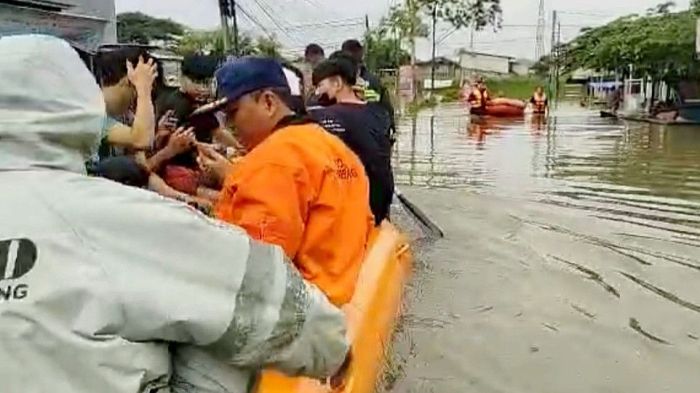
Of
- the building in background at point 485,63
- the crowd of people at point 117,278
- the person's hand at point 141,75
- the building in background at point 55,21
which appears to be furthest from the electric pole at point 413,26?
the crowd of people at point 117,278

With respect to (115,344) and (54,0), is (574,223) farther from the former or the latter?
(115,344)

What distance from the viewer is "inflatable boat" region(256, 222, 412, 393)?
3671 millimetres

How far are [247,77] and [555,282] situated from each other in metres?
5.74

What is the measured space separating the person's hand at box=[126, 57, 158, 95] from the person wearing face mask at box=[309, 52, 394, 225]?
0.94 metres

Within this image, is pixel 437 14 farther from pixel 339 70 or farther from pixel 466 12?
pixel 339 70

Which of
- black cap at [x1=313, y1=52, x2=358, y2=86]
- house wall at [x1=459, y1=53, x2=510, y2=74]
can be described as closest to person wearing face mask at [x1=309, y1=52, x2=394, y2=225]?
black cap at [x1=313, y1=52, x2=358, y2=86]

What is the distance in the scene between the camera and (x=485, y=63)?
8806 cm

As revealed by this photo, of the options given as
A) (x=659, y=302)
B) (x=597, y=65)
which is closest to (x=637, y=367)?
(x=659, y=302)

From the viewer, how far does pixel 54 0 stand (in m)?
9.45

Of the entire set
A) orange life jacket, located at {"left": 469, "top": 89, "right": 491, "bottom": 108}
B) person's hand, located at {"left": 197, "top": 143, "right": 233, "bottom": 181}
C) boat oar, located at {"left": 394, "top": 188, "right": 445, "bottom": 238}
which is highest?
person's hand, located at {"left": 197, "top": 143, "right": 233, "bottom": 181}

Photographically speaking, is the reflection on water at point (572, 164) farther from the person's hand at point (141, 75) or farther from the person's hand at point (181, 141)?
the person's hand at point (141, 75)

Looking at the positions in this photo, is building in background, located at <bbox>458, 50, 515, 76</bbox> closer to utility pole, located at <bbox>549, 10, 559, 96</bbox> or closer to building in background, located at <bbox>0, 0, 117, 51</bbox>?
utility pole, located at <bbox>549, 10, 559, 96</bbox>

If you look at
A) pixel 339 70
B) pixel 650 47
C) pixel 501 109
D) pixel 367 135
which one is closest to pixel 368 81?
pixel 339 70

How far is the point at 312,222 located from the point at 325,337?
1.62 metres
